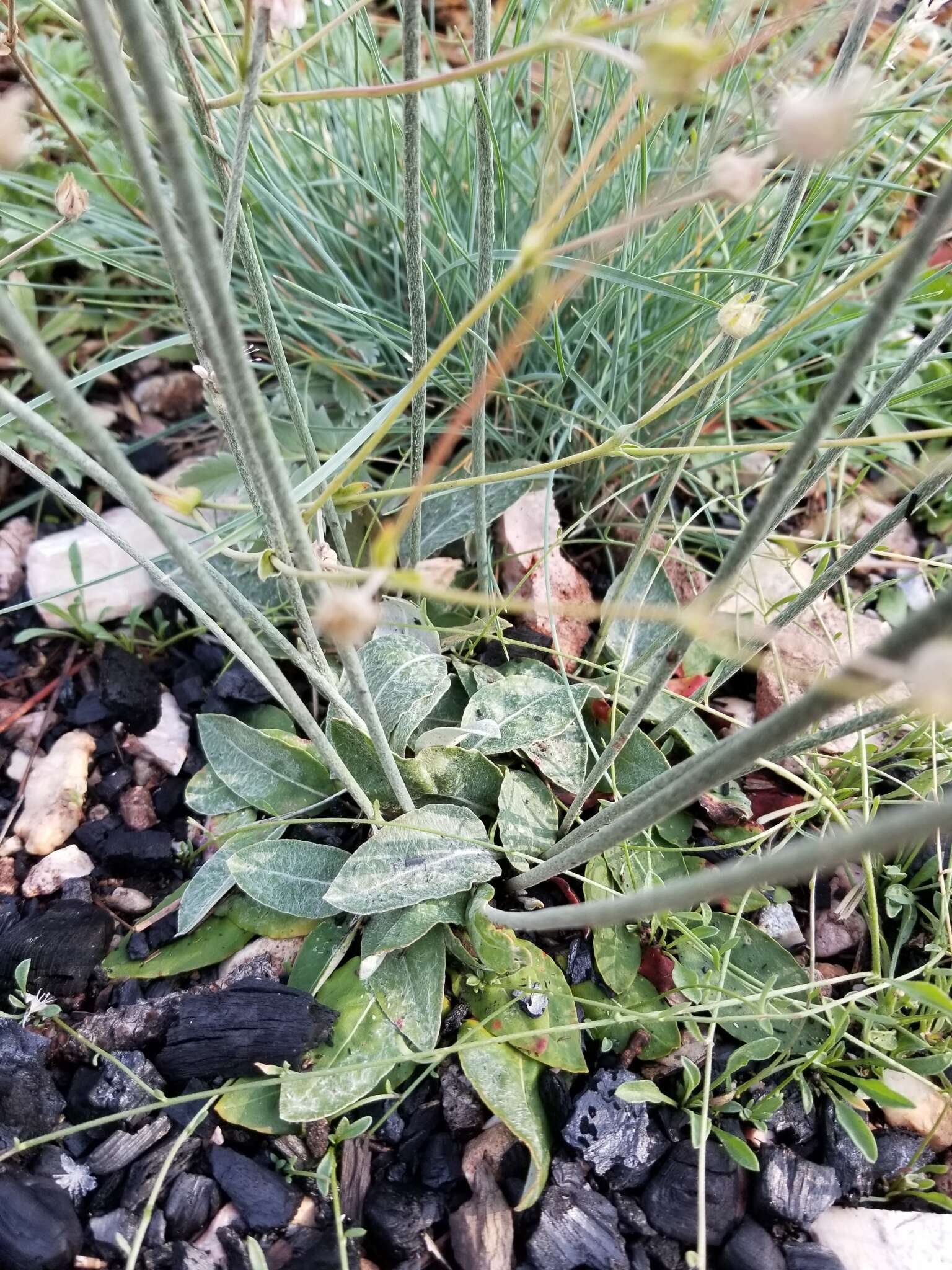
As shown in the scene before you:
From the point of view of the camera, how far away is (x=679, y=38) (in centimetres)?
29

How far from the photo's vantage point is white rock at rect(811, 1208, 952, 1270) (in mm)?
633

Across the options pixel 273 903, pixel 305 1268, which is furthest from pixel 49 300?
pixel 305 1268

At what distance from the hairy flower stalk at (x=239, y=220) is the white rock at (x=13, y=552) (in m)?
0.51

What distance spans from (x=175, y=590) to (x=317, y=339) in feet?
1.99

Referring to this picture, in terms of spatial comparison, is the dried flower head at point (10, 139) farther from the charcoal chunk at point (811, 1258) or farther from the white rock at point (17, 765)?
the charcoal chunk at point (811, 1258)

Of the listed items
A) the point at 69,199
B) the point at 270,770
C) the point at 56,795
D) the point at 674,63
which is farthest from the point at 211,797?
the point at 674,63

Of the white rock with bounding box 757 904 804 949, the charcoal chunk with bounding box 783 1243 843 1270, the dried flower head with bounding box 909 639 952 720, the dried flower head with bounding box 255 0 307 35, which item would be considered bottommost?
the charcoal chunk with bounding box 783 1243 843 1270

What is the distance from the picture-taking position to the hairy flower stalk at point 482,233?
527 millimetres

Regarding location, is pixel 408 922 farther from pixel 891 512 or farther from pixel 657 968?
pixel 891 512

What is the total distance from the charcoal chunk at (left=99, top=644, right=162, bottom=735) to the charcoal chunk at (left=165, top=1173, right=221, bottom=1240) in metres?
0.44

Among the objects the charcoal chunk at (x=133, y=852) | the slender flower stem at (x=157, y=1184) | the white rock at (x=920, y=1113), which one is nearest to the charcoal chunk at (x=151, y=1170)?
the slender flower stem at (x=157, y=1184)

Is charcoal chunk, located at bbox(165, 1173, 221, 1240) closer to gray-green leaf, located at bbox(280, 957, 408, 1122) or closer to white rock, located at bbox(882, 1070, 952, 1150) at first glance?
gray-green leaf, located at bbox(280, 957, 408, 1122)

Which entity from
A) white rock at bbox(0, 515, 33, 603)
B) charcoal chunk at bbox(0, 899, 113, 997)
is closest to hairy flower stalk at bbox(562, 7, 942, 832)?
charcoal chunk at bbox(0, 899, 113, 997)

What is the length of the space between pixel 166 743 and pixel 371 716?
0.47 metres
